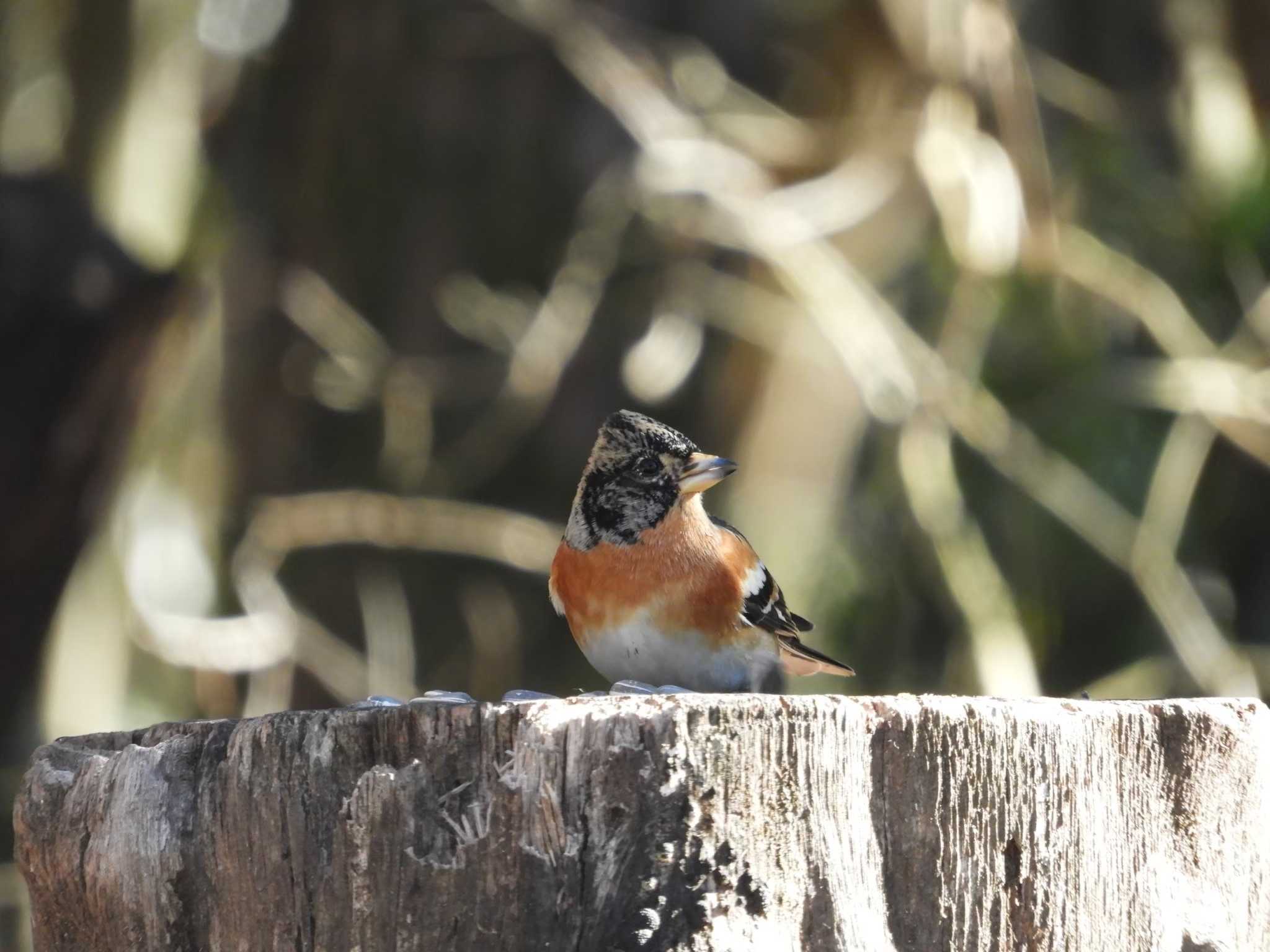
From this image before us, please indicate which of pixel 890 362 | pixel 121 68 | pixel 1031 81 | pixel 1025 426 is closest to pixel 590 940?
pixel 890 362

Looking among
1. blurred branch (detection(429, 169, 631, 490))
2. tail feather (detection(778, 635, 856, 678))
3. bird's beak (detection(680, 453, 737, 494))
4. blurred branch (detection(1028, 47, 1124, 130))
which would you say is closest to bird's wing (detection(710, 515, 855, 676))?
tail feather (detection(778, 635, 856, 678))

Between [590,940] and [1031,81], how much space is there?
502 cm

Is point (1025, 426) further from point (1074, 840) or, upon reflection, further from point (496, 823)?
point (496, 823)

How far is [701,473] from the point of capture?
302 centimetres

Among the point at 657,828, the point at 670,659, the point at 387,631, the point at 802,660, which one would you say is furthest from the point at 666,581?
the point at 387,631

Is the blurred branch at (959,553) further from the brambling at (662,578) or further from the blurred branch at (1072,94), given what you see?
the brambling at (662,578)

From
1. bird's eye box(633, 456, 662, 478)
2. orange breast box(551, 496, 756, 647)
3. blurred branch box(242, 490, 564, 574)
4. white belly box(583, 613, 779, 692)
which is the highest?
blurred branch box(242, 490, 564, 574)

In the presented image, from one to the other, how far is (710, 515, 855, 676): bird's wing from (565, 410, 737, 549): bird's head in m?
0.22

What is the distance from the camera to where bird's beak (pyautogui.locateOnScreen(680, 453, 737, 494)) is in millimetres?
2990

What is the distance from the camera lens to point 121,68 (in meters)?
6.77

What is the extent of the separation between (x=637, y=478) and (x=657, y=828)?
137 cm

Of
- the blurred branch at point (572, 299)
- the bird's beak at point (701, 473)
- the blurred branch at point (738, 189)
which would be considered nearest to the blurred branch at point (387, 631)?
the blurred branch at point (572, 299)

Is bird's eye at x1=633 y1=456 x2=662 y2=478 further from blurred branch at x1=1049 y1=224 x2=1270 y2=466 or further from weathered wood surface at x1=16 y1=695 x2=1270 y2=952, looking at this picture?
blurred branch at x1=1049 y1=224 x2=1270 y2=466

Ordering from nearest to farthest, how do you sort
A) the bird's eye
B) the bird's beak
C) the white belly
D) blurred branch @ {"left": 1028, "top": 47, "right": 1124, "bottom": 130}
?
the white belly → the bird's beak → the bird's eye → blurred branch @ {"left": 1028, "top": 47, "right": 1124, "bottom": 130}
